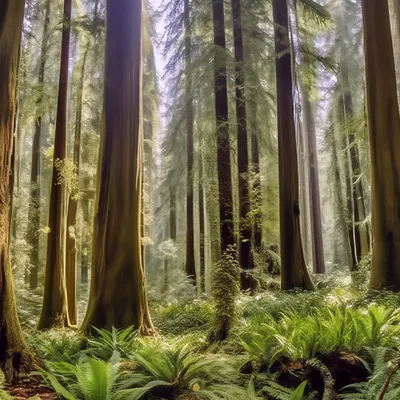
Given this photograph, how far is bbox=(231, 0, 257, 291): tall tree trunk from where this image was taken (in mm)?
10914

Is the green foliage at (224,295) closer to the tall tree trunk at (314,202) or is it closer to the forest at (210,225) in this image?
the forest at (210,225)

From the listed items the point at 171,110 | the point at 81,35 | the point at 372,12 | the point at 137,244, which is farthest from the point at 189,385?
the point at 171,110

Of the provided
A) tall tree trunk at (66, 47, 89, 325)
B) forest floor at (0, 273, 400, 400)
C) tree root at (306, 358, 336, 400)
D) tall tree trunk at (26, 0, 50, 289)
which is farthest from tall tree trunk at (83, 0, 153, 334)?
tall tree trunk at (26, 0, 50, 289)

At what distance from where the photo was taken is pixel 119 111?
282 inches

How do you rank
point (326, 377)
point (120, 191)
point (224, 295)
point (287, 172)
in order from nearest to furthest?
point (326, 377), point (224, 295), point (120, 191), point (287, 172)

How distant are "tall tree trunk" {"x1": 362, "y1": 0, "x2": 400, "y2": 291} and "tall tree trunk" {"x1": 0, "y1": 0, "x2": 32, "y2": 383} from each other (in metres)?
6.38

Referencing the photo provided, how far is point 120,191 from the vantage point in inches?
269

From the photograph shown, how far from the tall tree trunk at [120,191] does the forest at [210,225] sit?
0.03 metres

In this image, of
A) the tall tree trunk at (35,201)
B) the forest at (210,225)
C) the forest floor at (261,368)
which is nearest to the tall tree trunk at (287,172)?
the forest at (210,225)

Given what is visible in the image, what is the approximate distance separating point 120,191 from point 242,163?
5.45m

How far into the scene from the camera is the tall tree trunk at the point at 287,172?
923 centimetres

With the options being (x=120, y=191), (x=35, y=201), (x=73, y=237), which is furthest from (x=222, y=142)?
(x=35, y=201)

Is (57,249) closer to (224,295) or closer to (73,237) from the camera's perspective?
(73,237)

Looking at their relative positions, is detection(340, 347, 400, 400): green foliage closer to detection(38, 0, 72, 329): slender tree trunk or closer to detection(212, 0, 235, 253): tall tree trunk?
detection(212, 0, 235, 253): tall tree trunk
